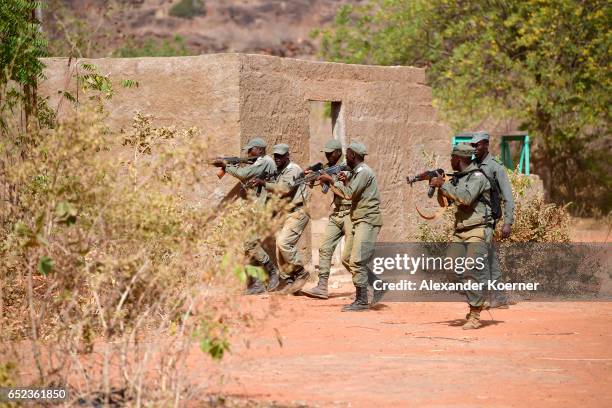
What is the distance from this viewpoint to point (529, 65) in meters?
19.8

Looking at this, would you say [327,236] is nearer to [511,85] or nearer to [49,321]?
[49,321]

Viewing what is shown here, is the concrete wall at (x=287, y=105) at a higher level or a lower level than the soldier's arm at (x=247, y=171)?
higher

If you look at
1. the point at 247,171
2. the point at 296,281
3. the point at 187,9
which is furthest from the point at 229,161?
the point at 187,9

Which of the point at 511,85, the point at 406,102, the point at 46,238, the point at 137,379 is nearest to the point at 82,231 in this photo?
the point at 46,238

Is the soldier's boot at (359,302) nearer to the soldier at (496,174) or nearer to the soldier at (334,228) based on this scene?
the soldier at (334,228)

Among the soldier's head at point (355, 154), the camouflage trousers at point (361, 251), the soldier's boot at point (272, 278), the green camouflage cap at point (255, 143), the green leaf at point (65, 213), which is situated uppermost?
the green camouflage cap at point (255, 143)

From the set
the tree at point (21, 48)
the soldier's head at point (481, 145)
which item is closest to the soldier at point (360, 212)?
the soldier's head at point (481, 145)

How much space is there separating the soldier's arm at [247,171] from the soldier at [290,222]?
91 millimetres

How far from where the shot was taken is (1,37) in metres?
9.56

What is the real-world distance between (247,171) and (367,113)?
2.70 m

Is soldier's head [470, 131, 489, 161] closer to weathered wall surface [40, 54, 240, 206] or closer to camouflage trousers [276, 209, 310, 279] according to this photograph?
camouflage trousers [276, 209, 310, 279]

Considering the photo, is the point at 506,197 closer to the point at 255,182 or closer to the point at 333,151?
the point at 333,151

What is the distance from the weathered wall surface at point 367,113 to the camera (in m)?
12.7

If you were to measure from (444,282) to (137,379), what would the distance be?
6.91 meters
